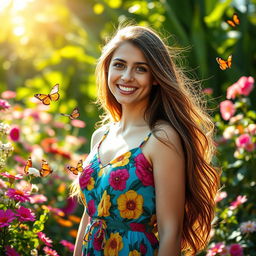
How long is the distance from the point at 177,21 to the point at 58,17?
12.2 ft

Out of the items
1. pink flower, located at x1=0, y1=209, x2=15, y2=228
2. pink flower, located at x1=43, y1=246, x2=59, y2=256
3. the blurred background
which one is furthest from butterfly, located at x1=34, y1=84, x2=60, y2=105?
pink flower, located at x1=43, y1=246, x2=59, y2=256

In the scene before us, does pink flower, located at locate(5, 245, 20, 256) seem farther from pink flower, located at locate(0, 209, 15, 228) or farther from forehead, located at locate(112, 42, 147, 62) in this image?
forehead, located at locate(112, 42, 147, 62)

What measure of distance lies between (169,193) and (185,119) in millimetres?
361

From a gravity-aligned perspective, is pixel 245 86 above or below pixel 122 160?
above

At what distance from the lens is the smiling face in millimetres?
2775

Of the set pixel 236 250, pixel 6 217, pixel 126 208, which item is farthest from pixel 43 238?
pixel 236 250

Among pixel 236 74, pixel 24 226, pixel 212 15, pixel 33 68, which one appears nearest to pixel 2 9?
pixel 33 68

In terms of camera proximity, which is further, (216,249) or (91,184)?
(216,249)

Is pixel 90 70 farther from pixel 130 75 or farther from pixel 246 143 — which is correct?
pixel 130 75

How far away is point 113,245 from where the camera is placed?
2717 mm

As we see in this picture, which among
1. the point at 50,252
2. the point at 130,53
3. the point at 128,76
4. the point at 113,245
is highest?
the point at 130,53

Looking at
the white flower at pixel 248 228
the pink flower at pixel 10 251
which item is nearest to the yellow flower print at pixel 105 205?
the pink flower at pixel 10 251

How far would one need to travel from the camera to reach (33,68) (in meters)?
11.8

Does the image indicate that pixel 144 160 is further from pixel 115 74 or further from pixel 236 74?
pixel 236 74
